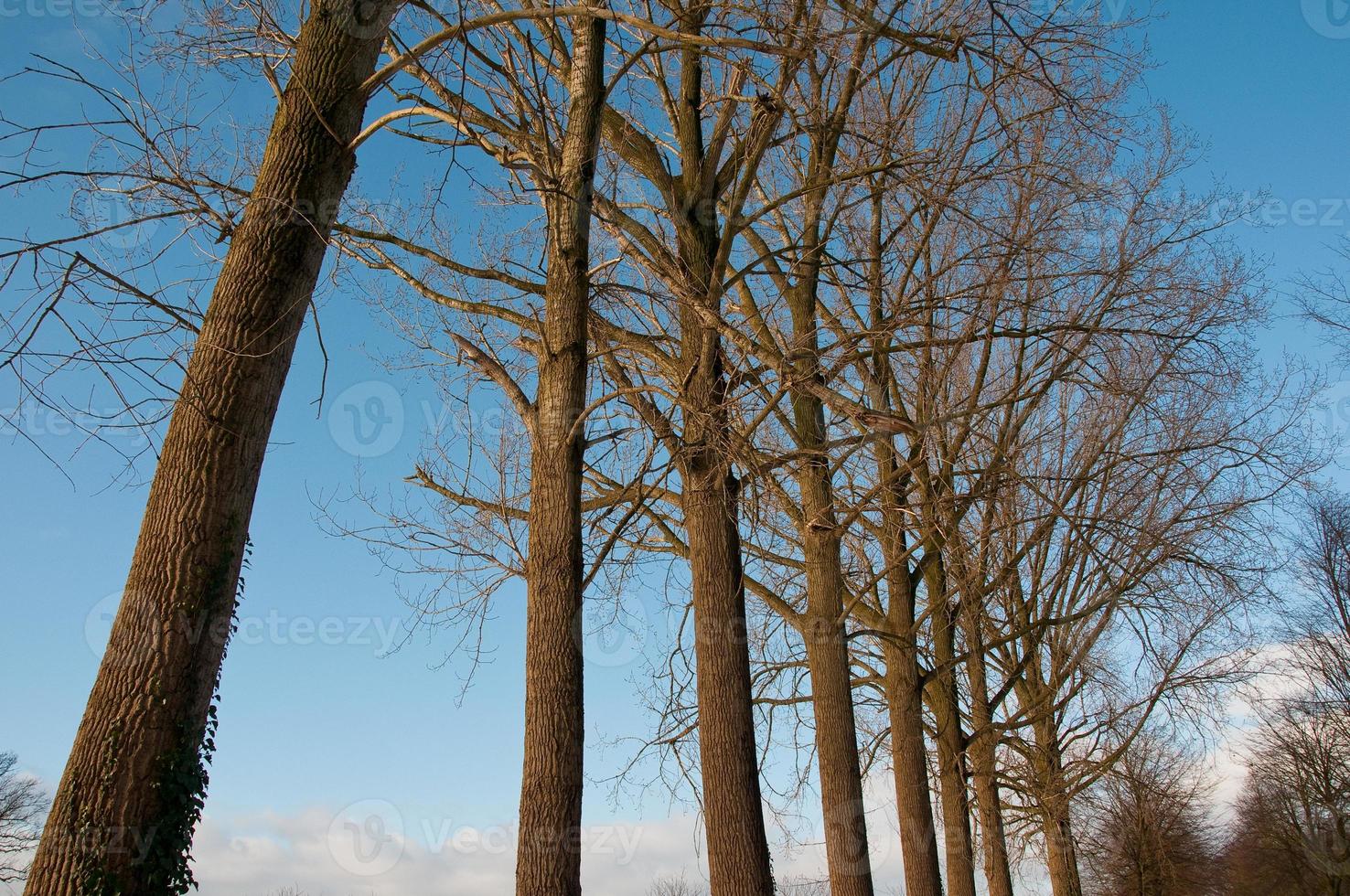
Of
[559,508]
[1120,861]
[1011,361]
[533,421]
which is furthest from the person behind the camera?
[1120,861]

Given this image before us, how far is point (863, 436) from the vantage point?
6.75 m

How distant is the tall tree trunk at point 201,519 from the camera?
364 centimetres

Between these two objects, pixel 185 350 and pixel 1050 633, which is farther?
pixel 1050 633

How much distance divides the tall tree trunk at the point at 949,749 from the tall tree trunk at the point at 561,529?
6409 millimetres

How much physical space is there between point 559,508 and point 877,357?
4.37m

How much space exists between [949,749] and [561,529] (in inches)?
314

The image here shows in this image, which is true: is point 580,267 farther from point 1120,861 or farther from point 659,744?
point 1120,861

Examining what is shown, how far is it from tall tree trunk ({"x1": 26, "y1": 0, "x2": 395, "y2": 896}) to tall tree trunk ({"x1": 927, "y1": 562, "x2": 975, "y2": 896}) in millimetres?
8380

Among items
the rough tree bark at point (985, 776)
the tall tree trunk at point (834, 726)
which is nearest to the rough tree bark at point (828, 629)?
the tall tree trunk at point (834, 726)

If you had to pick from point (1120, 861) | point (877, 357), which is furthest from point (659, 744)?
point (1120, 861)

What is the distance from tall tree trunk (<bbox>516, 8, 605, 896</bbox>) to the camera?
5105mm

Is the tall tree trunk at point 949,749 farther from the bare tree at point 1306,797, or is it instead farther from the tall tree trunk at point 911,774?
the bare tree at point 1306,797

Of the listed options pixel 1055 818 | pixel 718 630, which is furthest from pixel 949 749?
pixel 718 630

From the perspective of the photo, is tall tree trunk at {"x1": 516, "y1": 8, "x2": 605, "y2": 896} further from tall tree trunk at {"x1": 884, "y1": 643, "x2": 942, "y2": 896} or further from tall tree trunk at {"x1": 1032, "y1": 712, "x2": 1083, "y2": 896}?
tall tree trunk at {"x1": 1032, "y1": 712, "x2": 1083, "y2": 896}
